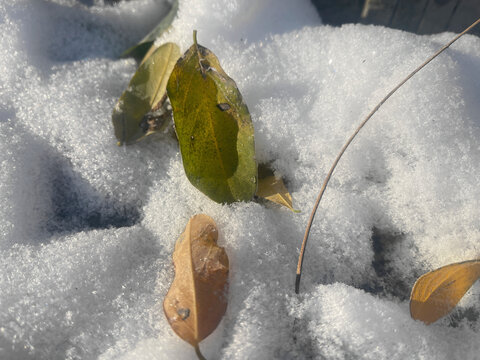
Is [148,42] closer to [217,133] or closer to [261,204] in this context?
[217,133]

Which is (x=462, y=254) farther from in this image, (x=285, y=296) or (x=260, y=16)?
(x=260, y=16)

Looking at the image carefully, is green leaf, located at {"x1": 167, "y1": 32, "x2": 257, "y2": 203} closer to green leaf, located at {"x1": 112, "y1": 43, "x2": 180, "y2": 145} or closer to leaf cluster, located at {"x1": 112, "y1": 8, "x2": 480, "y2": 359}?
leaf cluster, located at {"x1": 112, "y1": 8, "x2": 480, "y2": 359}

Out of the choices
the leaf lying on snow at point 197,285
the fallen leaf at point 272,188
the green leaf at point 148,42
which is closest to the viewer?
the leaf lying on snow at point 197,285

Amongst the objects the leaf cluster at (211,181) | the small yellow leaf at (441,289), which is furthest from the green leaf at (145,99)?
the small yellow leaf at (441,289)

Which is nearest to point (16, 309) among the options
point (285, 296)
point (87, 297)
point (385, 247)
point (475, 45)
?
point (87, 297)

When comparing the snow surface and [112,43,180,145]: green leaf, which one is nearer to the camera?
the snow surface

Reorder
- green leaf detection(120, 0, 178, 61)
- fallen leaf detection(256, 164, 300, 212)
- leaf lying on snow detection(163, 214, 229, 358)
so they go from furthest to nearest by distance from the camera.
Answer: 1. green leaf detection(120, 0, 178, 61)
2. fallen leaf detection(256, 164, 300, 212)
3. leaf lying on snow detection(163, 214, 229, 358)

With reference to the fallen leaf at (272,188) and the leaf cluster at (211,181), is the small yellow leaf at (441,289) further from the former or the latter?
the fallen leaf at (272,188)

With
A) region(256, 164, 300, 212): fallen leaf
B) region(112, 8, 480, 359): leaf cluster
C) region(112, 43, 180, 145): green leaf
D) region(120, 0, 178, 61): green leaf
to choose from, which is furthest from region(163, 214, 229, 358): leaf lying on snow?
region(120, 0, 178, 61): green leaf
